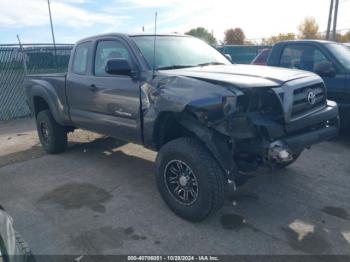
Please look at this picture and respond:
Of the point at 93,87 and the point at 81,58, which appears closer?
the point at 93,87

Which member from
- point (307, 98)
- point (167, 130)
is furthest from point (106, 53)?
point (307, 98)

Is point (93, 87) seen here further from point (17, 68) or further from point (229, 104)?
point (17, 68)

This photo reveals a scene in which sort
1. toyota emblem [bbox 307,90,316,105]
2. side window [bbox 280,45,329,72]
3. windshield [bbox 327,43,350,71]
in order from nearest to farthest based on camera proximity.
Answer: toyota emblem [bbox 307,90,316,105]
windshield [bbox 327,43,350,71]
side window [bbox 280,45,329,72]

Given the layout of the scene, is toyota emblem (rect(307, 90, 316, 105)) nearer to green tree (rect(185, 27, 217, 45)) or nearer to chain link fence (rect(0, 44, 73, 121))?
green tree (rect(185, 27, 217, 45))

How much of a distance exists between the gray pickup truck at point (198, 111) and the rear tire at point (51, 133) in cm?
136

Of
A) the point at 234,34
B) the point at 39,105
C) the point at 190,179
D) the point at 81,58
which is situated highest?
the point at 234,34

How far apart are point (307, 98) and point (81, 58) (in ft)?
11.0

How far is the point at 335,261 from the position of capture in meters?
2.71

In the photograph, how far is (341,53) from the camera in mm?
5773

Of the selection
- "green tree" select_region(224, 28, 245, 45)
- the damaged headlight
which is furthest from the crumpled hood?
"green tree" select_region(224, 28, 245, 45)

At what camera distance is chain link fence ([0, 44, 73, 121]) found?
927 cm

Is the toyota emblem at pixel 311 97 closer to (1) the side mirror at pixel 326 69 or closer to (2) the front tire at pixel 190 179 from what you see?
(2) the front tire at pixel 190 179

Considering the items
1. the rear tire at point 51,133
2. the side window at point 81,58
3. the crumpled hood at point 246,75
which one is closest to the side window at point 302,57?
the crumpled hood at point 246,75

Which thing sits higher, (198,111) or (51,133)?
(198,111)
